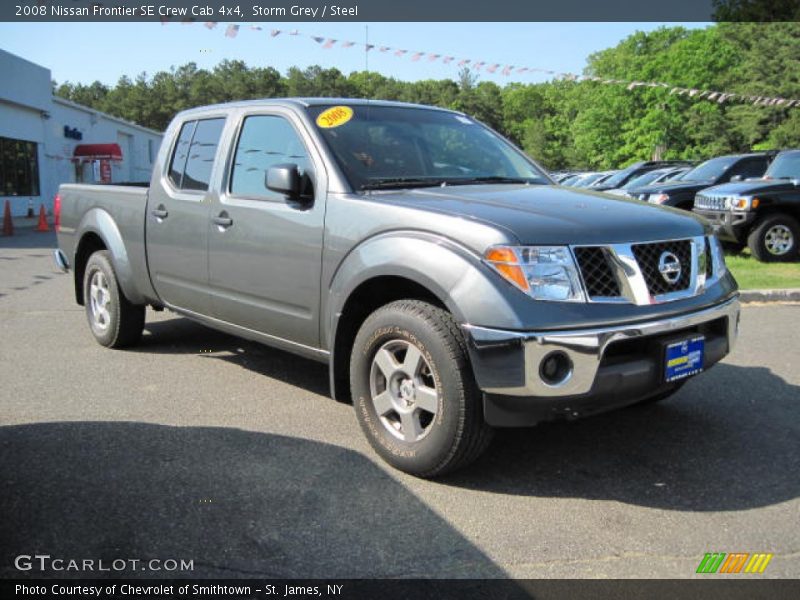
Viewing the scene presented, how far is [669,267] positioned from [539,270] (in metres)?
0.73

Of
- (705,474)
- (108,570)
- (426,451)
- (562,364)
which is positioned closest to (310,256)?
(426,451)

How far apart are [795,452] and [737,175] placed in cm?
1060

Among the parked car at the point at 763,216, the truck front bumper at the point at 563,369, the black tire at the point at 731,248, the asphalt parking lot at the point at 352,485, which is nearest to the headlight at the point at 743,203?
the parked car at the point at 763,216

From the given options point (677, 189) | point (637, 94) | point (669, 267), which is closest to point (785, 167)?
point (677, 189)

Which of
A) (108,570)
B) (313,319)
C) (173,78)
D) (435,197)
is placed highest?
(173,78)

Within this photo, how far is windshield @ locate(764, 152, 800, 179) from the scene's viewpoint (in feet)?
37.2

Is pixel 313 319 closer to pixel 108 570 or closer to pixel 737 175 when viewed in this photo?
pixel 108 570

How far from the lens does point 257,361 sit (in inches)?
220

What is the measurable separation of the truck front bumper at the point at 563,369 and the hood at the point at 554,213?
42cm

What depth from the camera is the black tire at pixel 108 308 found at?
570 centimetres

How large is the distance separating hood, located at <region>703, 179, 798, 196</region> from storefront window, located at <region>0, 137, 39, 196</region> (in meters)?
25.3

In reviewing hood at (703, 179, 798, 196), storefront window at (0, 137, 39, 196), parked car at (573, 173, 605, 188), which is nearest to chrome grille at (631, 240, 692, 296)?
hood at (703, 179, 798, 196)

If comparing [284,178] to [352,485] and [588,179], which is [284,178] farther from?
[588,179]

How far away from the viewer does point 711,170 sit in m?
13.4
